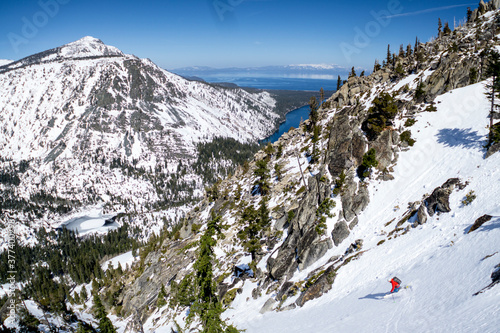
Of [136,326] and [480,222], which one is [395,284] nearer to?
[480,222]

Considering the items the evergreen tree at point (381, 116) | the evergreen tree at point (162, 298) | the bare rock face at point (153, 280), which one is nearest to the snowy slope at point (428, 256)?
the evergreen tree at point (381, 116)

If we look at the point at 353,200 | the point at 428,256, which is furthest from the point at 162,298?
the point at 428,256

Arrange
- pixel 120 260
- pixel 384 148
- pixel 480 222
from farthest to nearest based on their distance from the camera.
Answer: pixel 120 260 → pixel 384 148 → pixel 480 222

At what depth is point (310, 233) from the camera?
38.2 meters

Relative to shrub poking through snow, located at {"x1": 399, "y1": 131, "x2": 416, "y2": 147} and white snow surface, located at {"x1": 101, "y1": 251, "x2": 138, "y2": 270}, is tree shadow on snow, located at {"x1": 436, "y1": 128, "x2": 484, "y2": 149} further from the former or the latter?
white snow surface, located at {"x1": 101, "y1": 251, "x2": 138, "y2": 270}

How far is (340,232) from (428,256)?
16.3m

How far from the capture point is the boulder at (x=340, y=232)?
1431 inches

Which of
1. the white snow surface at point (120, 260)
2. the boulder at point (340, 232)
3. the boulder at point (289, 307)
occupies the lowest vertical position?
the white snow surface at point (120, 260)

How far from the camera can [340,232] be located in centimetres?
3681

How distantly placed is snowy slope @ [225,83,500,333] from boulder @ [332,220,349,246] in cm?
102

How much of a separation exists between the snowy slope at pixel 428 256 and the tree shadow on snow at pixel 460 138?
13 centimetres

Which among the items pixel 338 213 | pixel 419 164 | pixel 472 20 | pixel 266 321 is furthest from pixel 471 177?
pixel 472 20

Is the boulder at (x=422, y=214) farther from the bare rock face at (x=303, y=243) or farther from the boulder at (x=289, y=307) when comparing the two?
the boulder at (x=289, y=307)

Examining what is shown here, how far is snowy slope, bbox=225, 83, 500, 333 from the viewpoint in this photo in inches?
557
